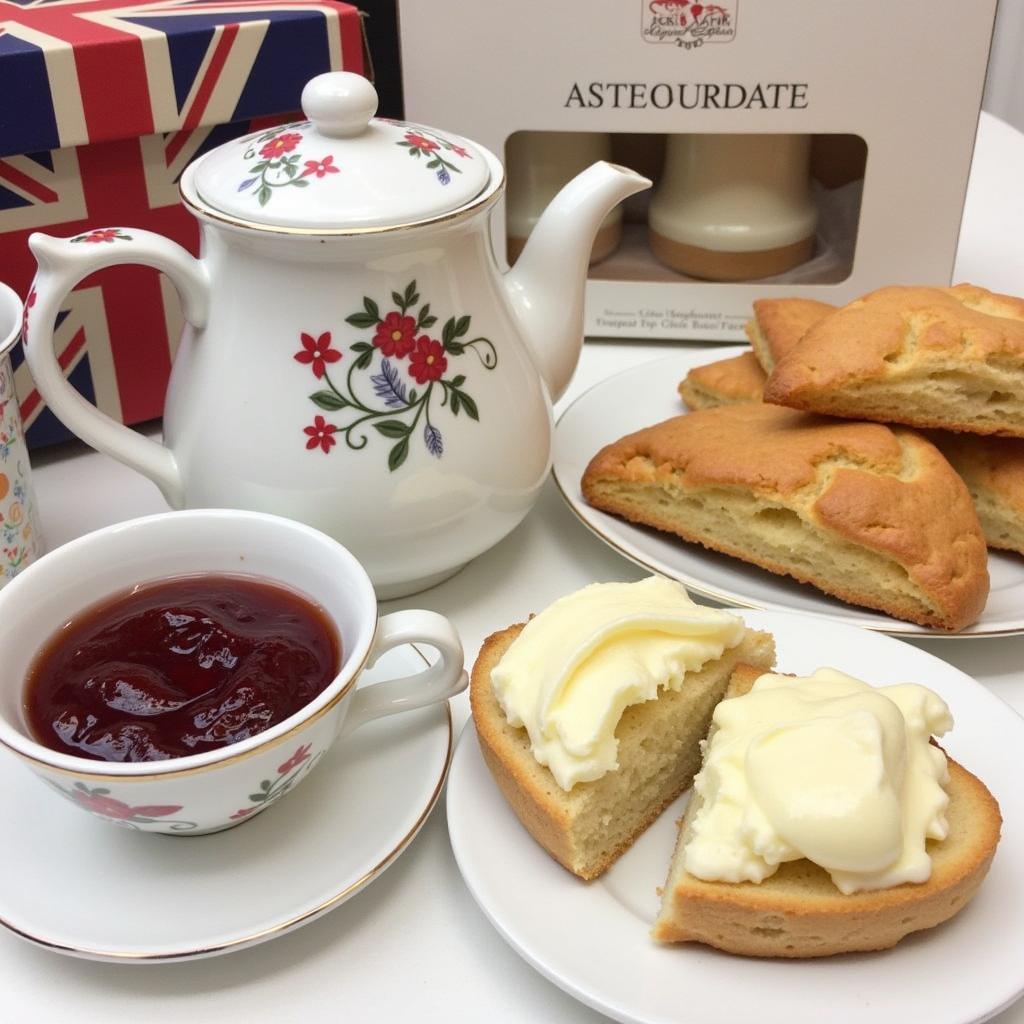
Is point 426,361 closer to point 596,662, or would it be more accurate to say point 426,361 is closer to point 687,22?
point 596,662

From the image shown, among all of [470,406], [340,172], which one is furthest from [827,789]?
[340,172]

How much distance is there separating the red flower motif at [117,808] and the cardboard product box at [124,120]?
500mm

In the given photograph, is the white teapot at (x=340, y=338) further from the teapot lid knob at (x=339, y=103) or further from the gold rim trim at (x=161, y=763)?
the gold rim trim at (x=161, y=763)

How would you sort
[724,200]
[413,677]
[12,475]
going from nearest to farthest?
[413,677]
[12,475]
[724,200]

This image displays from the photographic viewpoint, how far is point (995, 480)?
890 mm

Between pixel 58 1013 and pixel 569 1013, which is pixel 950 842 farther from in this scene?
pixel 58 1013

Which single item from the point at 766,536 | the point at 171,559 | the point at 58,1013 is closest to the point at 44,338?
the point at 171,559

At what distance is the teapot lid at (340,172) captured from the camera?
27.9 inches

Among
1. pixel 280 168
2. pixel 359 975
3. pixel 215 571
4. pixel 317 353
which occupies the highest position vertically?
pixel 280 168

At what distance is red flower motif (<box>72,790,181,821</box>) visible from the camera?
0.57 meters

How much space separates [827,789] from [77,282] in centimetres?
58

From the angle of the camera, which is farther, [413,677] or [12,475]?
[12,475]

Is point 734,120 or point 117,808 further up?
point 734,120

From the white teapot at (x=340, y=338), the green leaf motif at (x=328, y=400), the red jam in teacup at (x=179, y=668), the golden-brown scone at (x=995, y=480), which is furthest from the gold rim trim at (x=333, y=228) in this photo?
the golden-brown scone at (x=995, y=480)
